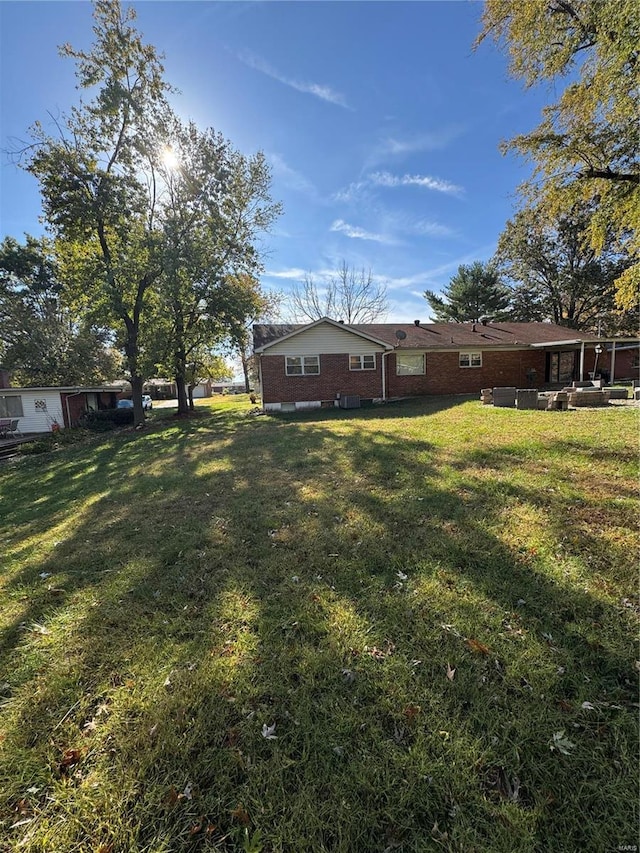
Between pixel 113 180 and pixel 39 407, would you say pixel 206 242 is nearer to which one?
pixel 113 180

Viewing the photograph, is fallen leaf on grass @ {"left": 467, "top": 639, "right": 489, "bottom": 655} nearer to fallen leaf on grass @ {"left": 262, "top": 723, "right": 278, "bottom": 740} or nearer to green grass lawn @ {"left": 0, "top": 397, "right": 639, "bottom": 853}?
green grass lawn @ {"left": 0, "top": 397, "right": 639, "bottom": 853}

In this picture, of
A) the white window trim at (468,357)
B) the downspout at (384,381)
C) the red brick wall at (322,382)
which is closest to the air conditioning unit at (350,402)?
the red brick wall at (322,382)

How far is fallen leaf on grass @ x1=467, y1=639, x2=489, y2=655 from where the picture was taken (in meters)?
2.47

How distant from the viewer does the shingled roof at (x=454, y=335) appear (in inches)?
760

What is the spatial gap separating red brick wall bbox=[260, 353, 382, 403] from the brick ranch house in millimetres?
50

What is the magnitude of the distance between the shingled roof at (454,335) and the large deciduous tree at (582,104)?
362 inches

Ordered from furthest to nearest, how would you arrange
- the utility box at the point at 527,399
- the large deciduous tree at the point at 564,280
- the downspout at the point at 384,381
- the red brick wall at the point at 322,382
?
the large deciduous tree at the point at 564,280 → the downspout at the point at 384,381 → the red brick wall at the point at 322,382 → the utility box at the point at 527,399

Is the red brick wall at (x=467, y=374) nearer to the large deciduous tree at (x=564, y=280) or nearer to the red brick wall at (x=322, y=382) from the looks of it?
the red brick wall at (x=322, y=382)

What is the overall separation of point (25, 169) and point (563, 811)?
22387mm

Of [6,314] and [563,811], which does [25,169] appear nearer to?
[6,314]

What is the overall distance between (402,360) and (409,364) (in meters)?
0.48

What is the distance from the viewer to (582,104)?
8789 mm

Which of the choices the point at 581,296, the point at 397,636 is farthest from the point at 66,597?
the point at 581,296

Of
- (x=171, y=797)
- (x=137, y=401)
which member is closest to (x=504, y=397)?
(x=171, y=797)
